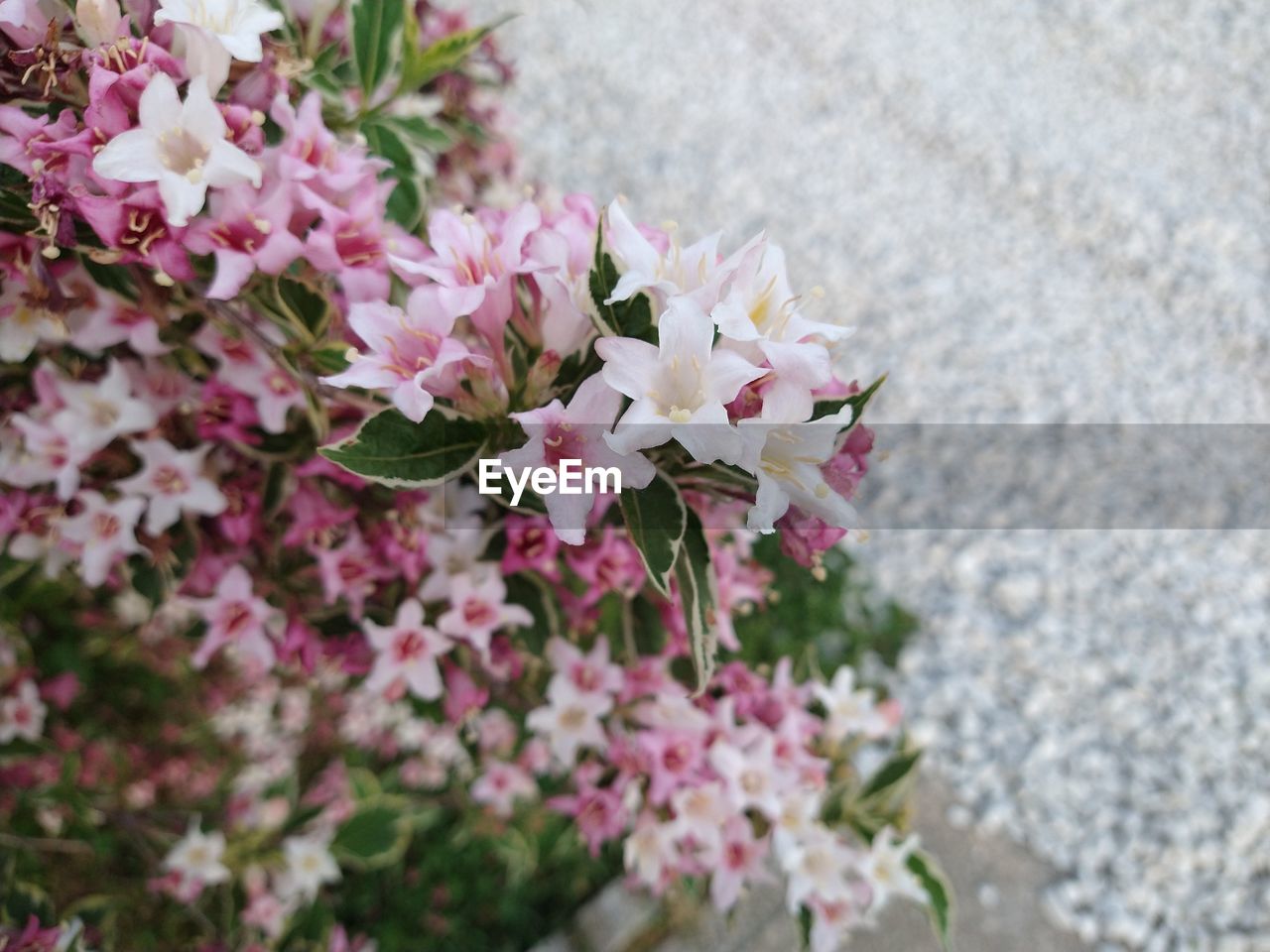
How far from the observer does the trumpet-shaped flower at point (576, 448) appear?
0.63 m

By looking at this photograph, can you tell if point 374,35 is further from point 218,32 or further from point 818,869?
point 818,869

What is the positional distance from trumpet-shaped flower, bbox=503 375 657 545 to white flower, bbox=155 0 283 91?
0.33 meters

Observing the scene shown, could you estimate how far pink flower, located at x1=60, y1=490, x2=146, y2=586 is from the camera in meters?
0.92

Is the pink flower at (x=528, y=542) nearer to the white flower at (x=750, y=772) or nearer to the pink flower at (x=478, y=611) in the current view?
the pink flower at (x=478, y=611)

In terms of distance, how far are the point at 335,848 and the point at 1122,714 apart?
5.78ft

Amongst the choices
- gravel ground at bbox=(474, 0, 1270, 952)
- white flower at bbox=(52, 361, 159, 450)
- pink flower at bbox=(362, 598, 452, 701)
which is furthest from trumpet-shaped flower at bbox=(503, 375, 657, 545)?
gravel ground at bbox=(474, 0, 1270, 952)

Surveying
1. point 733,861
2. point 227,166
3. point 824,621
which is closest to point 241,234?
point 227,166

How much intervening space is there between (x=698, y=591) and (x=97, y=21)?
0.58 metres

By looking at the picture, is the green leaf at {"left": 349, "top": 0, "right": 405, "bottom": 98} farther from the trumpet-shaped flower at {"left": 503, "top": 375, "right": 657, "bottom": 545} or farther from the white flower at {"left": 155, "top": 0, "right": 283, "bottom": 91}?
the trumpet-shaped flower at {"left": 503, "top": 375, "right": 657, "bottom": 545}

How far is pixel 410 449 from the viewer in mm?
694

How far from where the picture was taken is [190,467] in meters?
0.93

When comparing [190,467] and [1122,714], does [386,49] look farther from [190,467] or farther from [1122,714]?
[1122,714]

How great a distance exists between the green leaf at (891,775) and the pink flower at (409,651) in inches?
22.5

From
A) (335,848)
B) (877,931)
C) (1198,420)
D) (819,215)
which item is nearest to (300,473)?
(335,848)
